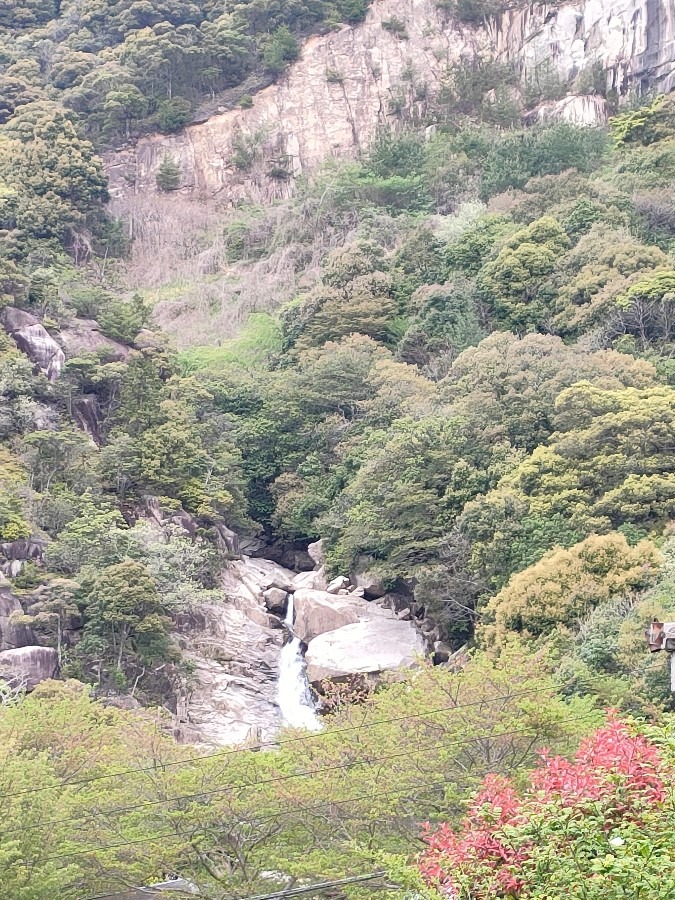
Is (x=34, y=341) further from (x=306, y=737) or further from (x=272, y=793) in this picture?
(x=272, y=793)

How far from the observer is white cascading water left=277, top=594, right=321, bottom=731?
122 ft

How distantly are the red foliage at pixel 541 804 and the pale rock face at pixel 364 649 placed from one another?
77.3 feet

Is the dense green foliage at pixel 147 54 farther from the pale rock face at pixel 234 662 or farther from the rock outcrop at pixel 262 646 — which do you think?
the rock outcrop at pixel 262 646

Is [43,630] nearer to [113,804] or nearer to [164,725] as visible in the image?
[164,725]

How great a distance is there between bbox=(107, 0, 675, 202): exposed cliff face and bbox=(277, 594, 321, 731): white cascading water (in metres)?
35.5

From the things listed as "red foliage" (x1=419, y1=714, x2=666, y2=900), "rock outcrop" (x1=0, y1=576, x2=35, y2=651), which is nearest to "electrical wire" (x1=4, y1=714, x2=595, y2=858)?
"red foliage" (x1=419, y1=714, x2=666, y2=900)

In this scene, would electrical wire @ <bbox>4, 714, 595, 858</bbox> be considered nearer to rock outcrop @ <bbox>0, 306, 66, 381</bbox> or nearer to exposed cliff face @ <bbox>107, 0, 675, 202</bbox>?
rock outcrop @ <bbox>0, 306, 66, 381</bbox>

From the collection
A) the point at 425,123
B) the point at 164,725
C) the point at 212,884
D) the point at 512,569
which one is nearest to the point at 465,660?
the point at 512,569

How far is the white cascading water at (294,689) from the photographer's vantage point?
122ft

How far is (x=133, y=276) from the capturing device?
64750mm

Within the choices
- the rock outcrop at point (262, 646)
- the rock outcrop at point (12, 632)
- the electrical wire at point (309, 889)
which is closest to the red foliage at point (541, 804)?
the electrical wire at point (309, 889)

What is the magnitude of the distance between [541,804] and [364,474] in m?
29.5

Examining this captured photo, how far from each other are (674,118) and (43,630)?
130 feet

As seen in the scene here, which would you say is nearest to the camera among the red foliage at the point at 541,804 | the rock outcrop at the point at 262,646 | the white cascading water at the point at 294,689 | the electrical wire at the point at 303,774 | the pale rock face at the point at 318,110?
the red foliage at the point at 541,804
